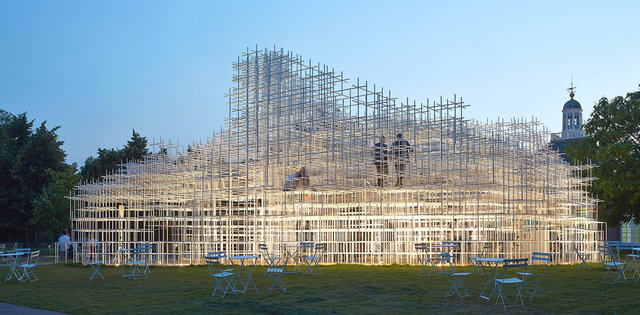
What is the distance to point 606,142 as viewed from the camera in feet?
82.5

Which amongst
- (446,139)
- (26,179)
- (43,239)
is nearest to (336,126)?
(446,139)

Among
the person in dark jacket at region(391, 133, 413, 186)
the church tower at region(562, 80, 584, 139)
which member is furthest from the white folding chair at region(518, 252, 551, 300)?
the church tower at region(562, 80, 584, 139)

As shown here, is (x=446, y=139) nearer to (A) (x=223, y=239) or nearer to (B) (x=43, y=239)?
(A) (x=223, y=239)

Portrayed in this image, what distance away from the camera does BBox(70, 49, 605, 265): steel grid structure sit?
19.5 m

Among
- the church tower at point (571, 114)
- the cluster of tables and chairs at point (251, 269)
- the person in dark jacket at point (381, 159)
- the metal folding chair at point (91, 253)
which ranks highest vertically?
the church tower at point (571, 114)

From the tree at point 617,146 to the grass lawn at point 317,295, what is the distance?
26.0 ft

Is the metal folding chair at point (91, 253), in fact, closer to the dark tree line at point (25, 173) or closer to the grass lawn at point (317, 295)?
the grass lawn at point (317, 295)

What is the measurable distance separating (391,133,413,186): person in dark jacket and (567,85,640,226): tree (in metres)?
7.90

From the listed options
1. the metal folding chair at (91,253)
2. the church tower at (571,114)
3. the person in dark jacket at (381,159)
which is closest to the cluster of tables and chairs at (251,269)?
the person in dark jacket at (381,159)

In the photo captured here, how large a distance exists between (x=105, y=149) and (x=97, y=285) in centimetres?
3034

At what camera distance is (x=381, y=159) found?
21797 millimetres

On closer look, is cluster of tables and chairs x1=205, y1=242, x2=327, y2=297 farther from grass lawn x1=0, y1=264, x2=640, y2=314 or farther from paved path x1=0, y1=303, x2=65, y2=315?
paved path x1=0, y1=303, x2=65, y2=315

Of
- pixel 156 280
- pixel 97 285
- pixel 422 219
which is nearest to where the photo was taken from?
pixel 97 285

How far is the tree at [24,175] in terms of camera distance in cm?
3659
